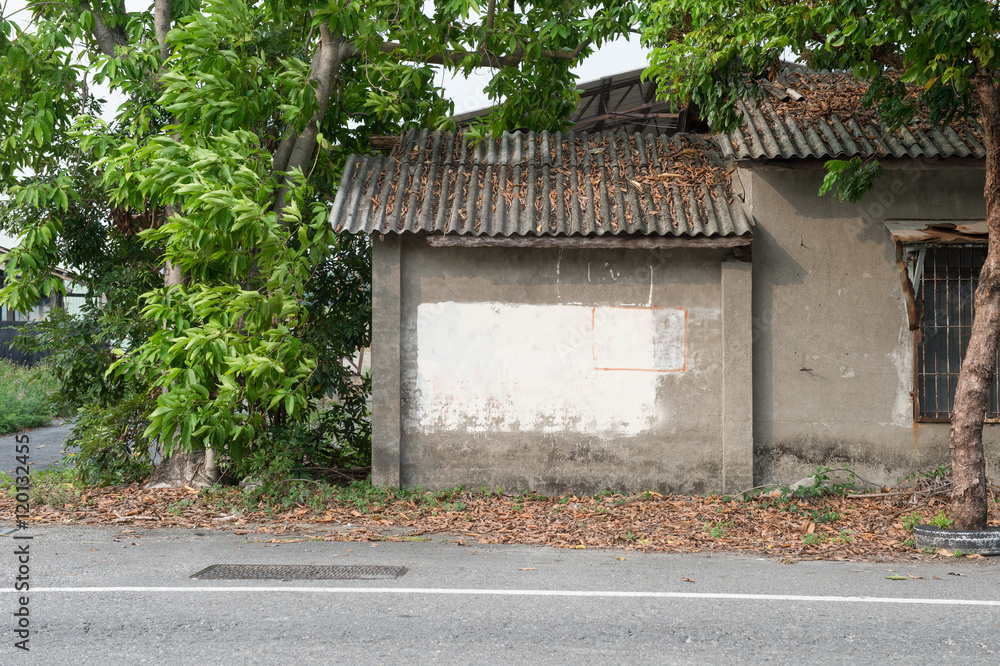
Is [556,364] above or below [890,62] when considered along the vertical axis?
below

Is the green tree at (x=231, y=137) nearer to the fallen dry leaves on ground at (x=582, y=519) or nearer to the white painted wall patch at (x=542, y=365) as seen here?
the fallen dry leaves on ground at (x=582, y=519)

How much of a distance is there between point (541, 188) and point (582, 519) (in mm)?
3811

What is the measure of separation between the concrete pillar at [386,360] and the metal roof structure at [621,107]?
1003 cm

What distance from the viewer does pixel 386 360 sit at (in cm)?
869

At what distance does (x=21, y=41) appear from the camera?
9.06m

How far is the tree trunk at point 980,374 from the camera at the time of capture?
6.78 m

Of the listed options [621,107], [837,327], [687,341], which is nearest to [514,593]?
[687,341]

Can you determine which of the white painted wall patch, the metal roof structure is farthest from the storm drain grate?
the metal roof structure

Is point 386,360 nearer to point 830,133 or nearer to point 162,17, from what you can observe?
point 162,17

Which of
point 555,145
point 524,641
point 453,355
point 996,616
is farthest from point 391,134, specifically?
point 996,616

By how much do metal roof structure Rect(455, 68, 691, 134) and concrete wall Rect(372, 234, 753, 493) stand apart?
10091mm

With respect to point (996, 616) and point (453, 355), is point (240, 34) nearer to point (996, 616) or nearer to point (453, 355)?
point (453, 355)

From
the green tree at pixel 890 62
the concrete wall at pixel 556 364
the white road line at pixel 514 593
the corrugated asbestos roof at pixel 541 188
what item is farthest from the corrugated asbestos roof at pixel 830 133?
the white road line at pixel 514 593

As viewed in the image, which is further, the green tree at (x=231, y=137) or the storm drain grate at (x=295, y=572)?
the green tree at (x=231, y=137)
